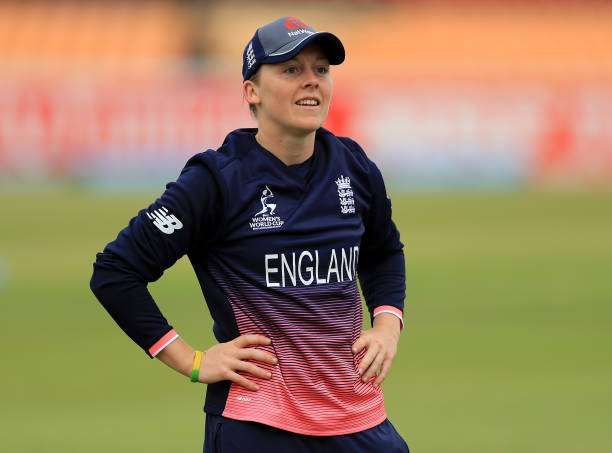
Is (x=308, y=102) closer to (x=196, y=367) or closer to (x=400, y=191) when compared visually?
(x=196, y=367)

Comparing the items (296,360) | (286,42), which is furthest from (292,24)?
(296,360)

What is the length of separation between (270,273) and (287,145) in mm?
439

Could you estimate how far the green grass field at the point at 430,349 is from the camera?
858 centimetres

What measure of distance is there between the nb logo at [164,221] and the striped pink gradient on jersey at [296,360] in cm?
25

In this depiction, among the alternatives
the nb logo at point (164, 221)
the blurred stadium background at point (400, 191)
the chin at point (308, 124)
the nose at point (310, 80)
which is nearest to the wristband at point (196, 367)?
the nb logo at point (164, 221)

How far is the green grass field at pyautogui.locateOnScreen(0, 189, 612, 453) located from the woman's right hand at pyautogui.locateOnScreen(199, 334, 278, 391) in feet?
13.5

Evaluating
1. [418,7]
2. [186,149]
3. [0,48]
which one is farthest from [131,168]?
[418,7]

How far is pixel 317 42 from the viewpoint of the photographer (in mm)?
4191

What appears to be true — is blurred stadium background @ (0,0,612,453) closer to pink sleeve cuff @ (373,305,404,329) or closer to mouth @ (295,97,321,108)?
pink sleeve cuff @ (373,305,404,329)

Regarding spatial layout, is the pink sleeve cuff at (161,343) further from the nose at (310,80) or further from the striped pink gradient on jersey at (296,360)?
the nose at (310,80)

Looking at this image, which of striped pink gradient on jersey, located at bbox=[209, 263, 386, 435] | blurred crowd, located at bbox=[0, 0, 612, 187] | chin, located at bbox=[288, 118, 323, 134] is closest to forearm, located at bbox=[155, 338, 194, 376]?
striped pink gradient on jersey, located at bbox=[209, 263, 386, 435]

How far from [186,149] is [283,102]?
21659 millimetres

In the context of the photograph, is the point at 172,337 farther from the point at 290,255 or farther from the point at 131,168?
the point at 131,168

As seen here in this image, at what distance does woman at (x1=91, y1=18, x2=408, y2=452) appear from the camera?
13.6ft
